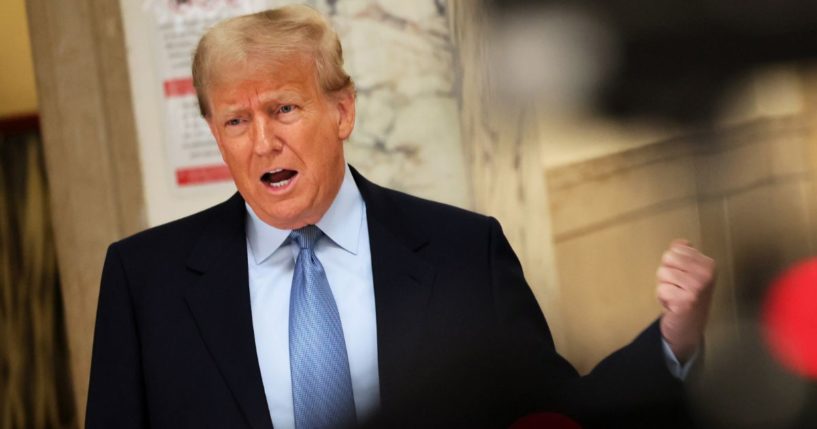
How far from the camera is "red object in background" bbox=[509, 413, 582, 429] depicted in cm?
23

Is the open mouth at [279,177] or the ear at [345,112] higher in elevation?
the ear at [345,112]

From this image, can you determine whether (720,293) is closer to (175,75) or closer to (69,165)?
(175,75)

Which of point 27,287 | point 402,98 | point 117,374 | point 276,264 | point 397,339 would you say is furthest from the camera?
point 27,287

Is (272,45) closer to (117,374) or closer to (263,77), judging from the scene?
(263,77)

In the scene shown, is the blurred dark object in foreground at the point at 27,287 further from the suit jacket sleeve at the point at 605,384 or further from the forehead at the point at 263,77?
the suit jacket sleeve at the point at 605,384

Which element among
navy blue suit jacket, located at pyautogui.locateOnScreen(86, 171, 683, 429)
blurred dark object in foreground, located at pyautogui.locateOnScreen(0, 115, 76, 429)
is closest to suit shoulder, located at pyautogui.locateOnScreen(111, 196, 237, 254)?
navy blue suit jacket, located at pyautogui.locateOnScreen(86, 171, 683, 429)

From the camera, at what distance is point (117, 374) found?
101 cm

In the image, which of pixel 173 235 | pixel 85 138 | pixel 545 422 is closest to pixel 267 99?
pixel 173 235

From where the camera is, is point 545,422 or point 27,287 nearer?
point 545,422

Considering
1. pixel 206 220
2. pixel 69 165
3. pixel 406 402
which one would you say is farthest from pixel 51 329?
pixel 406 402

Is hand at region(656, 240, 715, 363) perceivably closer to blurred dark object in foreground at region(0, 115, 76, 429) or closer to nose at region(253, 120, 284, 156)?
nose at region(253, 120, 284, 156)

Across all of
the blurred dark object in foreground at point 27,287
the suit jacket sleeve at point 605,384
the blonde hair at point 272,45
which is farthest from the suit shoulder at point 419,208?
the blurred dark object in foreground at point 27,287

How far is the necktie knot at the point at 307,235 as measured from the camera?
2.78 ft

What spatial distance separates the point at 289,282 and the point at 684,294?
0.67 meters
